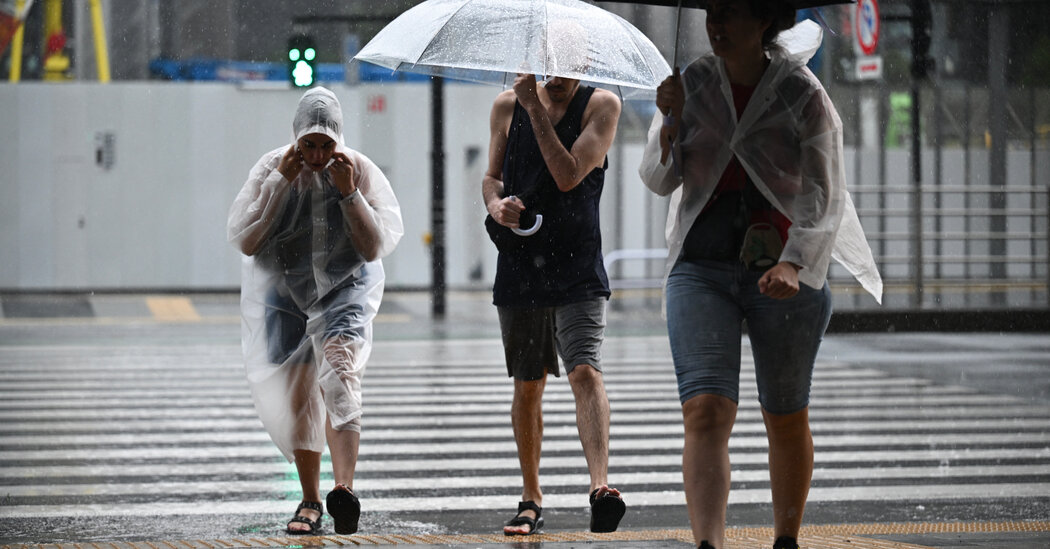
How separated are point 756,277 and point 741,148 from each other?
36 centimetres

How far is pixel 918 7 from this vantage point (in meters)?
16.2

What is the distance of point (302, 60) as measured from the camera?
927 cm

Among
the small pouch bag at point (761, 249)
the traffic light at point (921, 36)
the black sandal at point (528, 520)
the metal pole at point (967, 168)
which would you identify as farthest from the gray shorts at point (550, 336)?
the metal pole at point (967, 168)

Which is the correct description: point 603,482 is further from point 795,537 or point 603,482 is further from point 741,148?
point 741,148

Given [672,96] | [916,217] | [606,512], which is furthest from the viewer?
[916,217]

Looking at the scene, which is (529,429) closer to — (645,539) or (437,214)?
(645,539)

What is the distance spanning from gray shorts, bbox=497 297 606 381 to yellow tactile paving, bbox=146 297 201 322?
13.6 metres

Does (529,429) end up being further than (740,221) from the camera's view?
Yes

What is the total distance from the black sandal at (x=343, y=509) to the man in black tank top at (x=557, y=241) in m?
0.55

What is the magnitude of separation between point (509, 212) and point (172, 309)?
16.1 m

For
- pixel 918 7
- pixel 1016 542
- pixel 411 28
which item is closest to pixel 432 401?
pixel 411 28

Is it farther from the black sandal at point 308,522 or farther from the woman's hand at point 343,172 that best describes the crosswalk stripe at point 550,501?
the woman's hand at point 343,172

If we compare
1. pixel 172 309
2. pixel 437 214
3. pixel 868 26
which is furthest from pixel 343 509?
pixel 172 309

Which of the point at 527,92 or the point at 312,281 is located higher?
the point at 527,92
